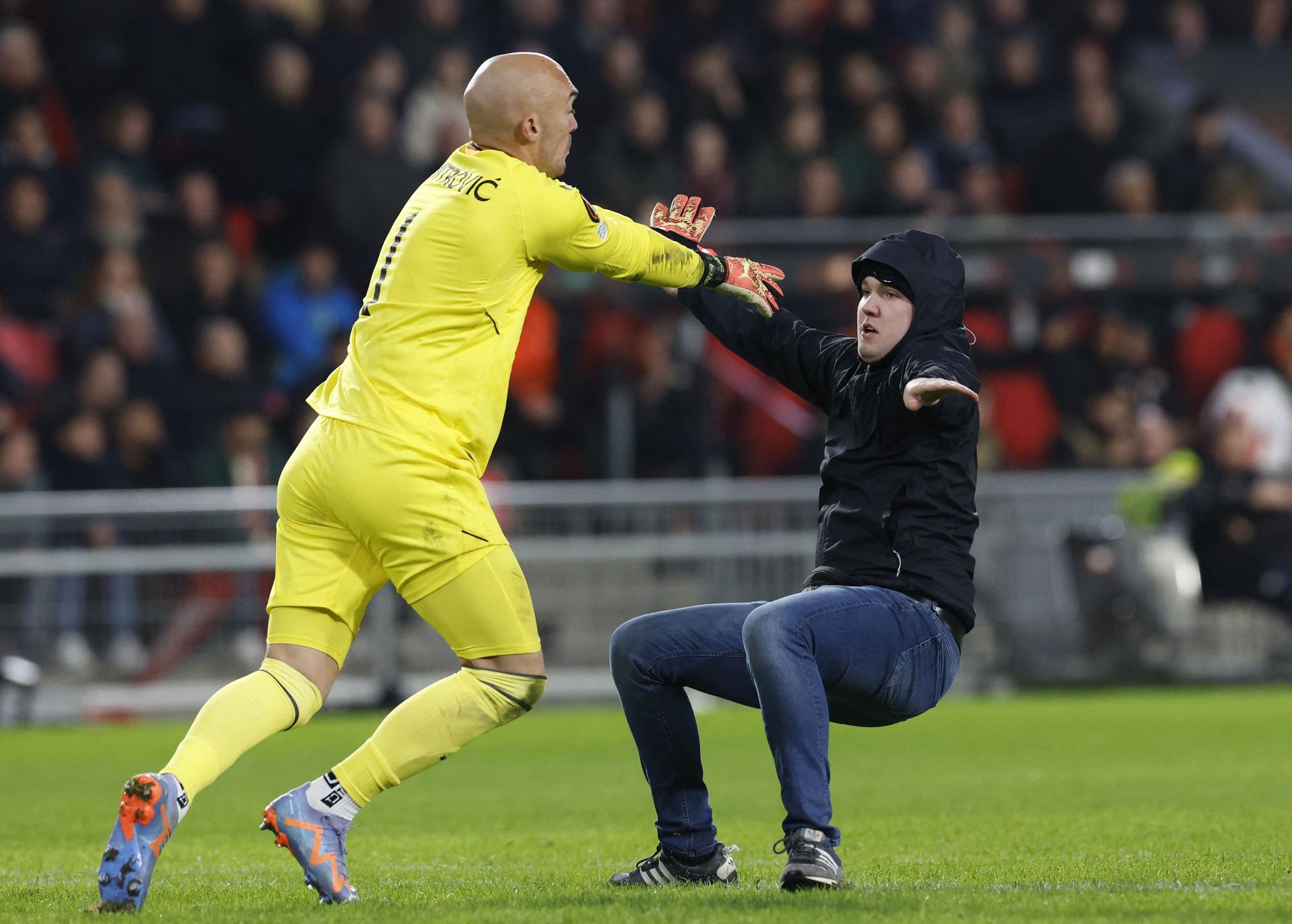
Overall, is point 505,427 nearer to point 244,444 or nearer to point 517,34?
point 244,444

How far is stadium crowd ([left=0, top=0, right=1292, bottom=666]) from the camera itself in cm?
1262

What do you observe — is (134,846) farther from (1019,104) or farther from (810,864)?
(1019,104)

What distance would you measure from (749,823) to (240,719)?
7.64 ft

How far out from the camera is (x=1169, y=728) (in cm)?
988

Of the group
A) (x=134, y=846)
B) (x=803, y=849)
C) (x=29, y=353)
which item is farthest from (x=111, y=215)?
(x=803, y=849)

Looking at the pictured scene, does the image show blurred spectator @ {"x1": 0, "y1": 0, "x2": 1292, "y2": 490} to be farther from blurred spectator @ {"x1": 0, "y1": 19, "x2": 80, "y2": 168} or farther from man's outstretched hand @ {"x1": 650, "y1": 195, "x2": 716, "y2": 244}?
man's outstretched hand @ {"x1": 650, "y1": 195, "x2": 716, "y2": 244}

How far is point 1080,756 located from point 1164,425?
17.9 feet

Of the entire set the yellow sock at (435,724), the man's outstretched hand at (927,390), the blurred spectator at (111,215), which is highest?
the blurred spectator at (111,215)

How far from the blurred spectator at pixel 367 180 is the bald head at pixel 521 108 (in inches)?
358

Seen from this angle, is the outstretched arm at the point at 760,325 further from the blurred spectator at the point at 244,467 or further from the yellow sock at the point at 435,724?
the blurred spectator at the point at 244,467

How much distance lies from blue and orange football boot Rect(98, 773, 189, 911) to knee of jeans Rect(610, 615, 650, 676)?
1.19 meters

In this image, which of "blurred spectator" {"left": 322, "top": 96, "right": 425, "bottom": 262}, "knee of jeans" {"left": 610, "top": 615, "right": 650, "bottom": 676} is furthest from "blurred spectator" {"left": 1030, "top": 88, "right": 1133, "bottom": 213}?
"knee of jeans" {"left": 610, "top": 615, "right": 650, "bottom": 676}

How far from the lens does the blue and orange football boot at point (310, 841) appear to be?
14.2 feet

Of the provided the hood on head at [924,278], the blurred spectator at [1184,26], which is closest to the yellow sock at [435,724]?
the hood on head at [924,278]
